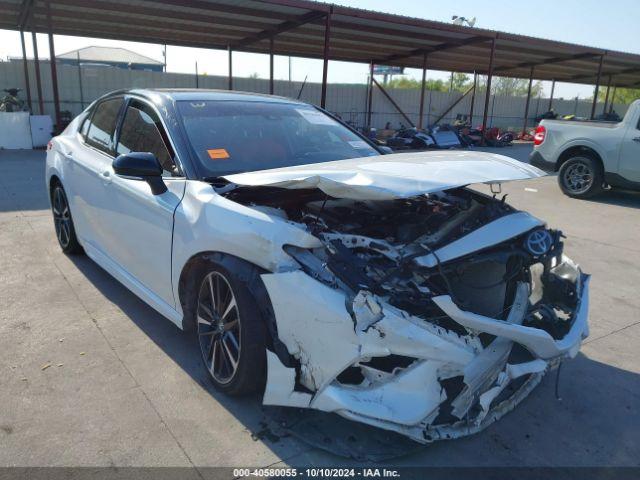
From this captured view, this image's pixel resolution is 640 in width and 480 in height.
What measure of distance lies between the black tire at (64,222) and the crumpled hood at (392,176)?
8.83 ft

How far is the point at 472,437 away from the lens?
2605 millimetres

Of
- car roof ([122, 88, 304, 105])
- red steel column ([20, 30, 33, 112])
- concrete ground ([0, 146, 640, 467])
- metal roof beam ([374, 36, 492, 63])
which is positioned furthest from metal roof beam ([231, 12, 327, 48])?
concrete ground ([0, 146, 640, 467])

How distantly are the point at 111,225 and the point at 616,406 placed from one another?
3561 mm

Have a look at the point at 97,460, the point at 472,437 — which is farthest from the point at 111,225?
the point at 472,437

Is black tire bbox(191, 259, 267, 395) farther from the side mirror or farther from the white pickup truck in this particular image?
the white pickup truck

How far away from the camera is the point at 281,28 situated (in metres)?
16.0

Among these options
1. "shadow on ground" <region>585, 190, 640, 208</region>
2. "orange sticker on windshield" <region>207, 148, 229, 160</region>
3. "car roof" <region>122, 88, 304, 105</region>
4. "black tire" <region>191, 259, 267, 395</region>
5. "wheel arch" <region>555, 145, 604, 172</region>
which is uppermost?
"car roof" <region>122, 88, 304, 105</region>

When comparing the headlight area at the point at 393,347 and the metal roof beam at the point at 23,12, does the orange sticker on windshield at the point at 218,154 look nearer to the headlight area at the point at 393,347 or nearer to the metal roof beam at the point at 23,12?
the headlight area at the point at 393,347

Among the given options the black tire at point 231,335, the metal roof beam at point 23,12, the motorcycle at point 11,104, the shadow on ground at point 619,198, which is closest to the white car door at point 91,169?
the black tire at point 231,335

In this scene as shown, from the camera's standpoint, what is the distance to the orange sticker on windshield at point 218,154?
3.23m

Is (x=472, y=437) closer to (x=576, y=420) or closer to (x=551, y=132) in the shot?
(x=576, y=420)

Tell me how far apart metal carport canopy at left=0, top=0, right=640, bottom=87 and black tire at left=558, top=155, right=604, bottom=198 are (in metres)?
7.68

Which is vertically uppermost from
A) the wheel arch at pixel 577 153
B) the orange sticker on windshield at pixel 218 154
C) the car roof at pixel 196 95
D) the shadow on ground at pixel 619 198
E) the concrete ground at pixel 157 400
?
the car roof at pixel 196 95

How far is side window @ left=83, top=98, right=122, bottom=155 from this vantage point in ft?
13.3
